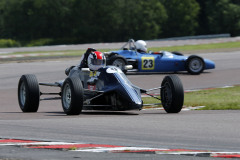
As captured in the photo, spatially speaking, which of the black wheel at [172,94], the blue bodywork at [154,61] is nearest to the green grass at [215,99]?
the black wheel at [172,94]

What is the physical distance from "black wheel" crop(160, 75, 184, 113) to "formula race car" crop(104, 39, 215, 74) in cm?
1080

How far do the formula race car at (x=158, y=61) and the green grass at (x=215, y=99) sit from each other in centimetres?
486

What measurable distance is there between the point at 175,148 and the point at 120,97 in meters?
4.37

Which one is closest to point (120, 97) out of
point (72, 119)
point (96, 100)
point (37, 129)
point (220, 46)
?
point (96, 100)

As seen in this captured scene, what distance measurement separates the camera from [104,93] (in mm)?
11312

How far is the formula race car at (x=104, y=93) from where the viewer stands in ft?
34.7

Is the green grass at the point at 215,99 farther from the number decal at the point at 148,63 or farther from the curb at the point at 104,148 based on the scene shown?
the curb at the point at 104,148

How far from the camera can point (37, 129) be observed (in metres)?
8.33

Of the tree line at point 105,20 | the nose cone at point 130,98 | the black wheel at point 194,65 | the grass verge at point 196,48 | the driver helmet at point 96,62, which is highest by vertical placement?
the tree line at point 105,20

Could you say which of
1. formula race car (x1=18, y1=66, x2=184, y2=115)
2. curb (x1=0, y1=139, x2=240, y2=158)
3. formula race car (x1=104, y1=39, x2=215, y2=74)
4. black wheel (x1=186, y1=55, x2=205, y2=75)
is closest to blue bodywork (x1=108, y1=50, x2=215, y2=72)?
formula race car (x1=104, y1=39, x2=215, y2=74)

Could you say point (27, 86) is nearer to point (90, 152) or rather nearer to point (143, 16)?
point (90, 152)

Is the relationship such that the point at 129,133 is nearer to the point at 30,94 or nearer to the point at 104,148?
the point at 104,148

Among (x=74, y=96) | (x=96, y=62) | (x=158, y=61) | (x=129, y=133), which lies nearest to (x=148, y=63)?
(x=158, y=61)

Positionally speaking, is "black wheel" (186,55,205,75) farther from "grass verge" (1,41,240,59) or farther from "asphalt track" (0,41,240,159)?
"asphalt track" (0,41,240,159)
